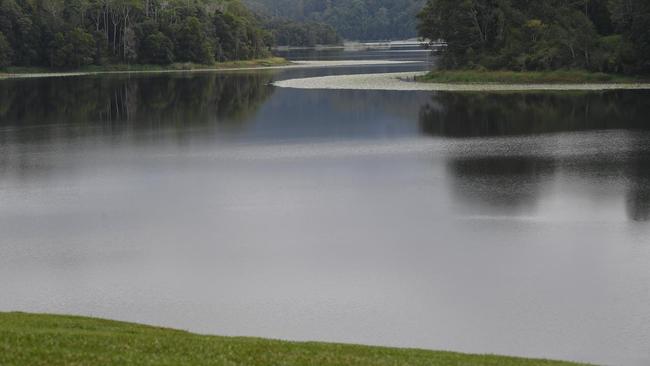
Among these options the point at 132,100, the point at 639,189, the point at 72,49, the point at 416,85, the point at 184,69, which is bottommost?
the point at 639,189

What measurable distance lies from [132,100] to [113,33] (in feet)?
299

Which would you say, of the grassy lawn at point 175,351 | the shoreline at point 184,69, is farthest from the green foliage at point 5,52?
the grassy lawn at point 175,351

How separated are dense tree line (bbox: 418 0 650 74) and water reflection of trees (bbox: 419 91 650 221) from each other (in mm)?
13826

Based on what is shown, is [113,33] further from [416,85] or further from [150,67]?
[416,85]

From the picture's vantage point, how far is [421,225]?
33938 mm

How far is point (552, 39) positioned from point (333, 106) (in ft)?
120

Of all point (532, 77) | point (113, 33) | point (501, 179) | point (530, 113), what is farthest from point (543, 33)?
point (113, 33)

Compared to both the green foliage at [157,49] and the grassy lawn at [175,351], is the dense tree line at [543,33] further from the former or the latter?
the grassy lawn at [175,351]

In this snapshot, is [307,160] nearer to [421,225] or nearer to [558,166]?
[558,166]

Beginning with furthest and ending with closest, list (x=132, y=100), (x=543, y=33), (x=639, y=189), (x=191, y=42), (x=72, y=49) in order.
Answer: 1. (x=191, y=42)
2. (x=72, y=49)
3. (x=543, y=33)
4. (x=132, y=100)
5. (x=639, y=189)

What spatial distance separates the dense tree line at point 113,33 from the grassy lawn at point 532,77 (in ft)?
258

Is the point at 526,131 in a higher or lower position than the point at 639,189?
higher

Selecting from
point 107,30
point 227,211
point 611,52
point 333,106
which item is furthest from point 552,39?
point 107,30

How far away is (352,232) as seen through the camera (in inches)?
1305
